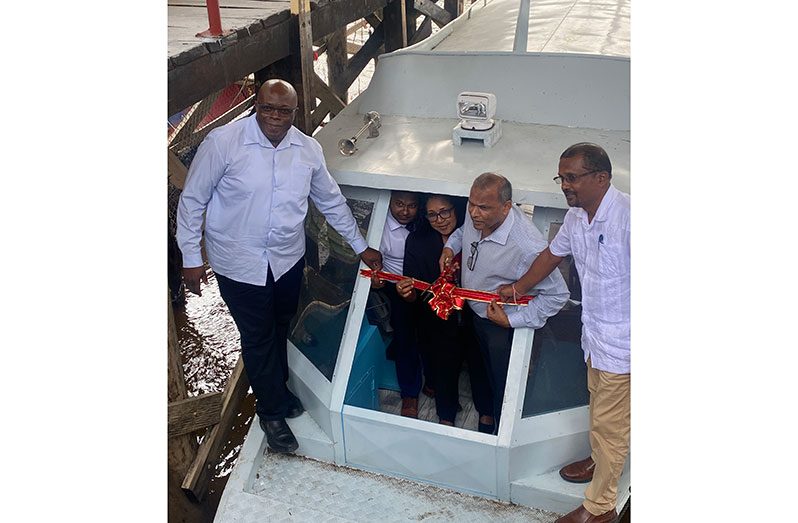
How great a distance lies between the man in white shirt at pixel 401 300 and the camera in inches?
143

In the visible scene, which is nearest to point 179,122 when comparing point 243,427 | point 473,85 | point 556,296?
point 243,427

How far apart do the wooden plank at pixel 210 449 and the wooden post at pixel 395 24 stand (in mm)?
4362

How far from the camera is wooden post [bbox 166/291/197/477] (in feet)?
13.1

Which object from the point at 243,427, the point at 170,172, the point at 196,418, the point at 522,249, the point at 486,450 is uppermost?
the point at 522,249

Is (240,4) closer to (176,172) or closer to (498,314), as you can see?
(176,172)

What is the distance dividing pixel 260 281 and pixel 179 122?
3.46 metres

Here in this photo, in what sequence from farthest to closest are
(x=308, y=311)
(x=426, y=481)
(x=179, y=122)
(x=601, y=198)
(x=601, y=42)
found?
(x=179, y=122) < (x=601, y=42) < (x=308, y=311) < (x=426, y=481) < (x=601, y=198)

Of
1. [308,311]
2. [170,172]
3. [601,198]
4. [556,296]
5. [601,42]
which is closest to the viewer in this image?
[601,198]

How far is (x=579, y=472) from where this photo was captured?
3.40 metres

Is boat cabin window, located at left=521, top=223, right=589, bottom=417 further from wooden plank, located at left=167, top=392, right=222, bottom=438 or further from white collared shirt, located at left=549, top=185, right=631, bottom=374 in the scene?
wooden plank, located at left=167, top=392, right=222, bottom=438

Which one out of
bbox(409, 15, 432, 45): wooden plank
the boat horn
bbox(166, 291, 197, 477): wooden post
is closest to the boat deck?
bbox(166, 291, 197, 477): wooden post

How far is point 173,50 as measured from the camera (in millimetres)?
3998

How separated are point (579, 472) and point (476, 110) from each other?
1675 millimetres

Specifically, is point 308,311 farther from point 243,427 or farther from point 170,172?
point 243,427
